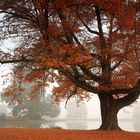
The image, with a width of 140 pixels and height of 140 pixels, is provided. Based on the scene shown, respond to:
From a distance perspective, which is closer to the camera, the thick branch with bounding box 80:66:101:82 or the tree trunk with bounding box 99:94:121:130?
the thick branch with bounding box 80:66:101:82

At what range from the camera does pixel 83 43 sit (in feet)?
82.5

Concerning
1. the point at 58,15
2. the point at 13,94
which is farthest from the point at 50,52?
the point at 13,94

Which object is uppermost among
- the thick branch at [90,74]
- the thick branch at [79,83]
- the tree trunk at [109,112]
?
the thick branch at [90,74]

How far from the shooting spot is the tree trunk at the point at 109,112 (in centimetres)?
2555

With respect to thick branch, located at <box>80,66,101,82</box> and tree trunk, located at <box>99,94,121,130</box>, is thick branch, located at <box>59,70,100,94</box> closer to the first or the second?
thick branch, located at <box>80,66,101,82</box>

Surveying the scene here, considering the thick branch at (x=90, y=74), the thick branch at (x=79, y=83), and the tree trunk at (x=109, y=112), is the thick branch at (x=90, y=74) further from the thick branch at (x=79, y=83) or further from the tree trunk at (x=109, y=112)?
the tree trunk at (x=109, y=112)

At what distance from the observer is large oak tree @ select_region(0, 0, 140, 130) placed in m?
20.3

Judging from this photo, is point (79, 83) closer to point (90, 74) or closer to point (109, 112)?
point (90, 74)

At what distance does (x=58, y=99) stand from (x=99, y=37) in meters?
8.62

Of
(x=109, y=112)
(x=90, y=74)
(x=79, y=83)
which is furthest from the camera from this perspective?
(x=109, y=112)

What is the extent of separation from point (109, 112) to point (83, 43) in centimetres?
500

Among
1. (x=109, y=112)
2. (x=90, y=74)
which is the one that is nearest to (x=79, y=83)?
(x=90, y=74)

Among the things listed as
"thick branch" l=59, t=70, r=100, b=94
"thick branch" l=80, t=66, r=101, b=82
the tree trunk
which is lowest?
the tree trunk

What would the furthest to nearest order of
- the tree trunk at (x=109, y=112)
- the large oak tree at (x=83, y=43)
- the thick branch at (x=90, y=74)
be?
the tree trunk at (x=109, y=112) → the thick branch at (x=90, y=74) → the large oak tree at (x=83, y=43)
